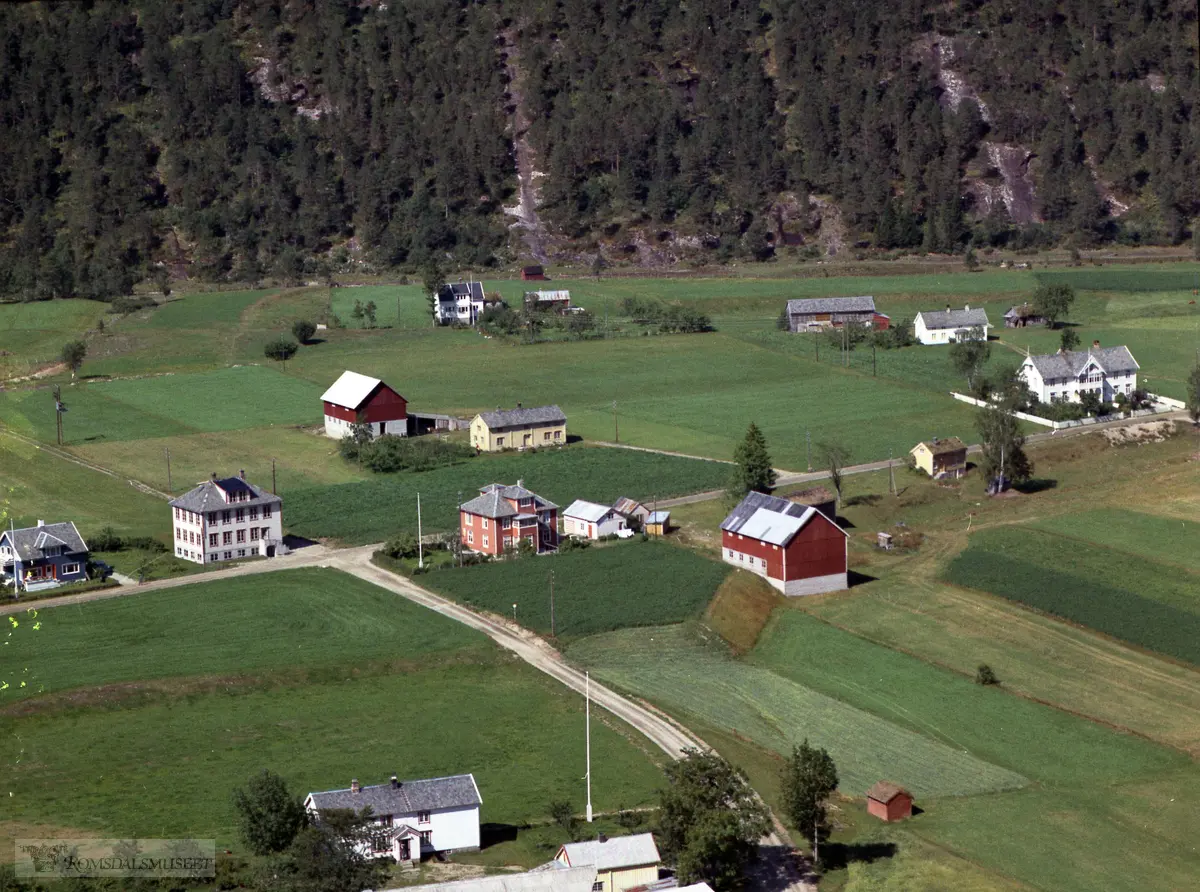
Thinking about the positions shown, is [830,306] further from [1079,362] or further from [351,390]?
[351,390]

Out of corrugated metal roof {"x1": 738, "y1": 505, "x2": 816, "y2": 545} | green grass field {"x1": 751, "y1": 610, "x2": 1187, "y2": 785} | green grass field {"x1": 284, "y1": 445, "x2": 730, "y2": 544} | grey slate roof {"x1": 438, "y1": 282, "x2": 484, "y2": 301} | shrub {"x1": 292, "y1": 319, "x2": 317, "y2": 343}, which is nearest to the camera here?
green grass field {"x1": 751, "y1": 610, "x2": 1187, "y2": 785}

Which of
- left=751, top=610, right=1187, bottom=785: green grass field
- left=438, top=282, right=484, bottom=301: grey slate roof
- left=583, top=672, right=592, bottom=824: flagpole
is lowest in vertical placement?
left=751, top=610, right=1187, bottom=785: green grass field

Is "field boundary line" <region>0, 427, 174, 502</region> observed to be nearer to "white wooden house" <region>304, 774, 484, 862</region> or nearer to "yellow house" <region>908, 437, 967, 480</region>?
A: "yellow house" <region>908, 437, 967, 480</region>

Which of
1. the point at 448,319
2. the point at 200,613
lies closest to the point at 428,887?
the point at 200,613

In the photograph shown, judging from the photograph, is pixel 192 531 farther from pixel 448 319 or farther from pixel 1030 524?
pixel 448 319

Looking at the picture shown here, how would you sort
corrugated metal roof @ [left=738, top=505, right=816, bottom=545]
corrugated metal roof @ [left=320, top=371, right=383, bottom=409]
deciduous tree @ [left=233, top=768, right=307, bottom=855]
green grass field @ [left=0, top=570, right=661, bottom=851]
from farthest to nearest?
corrugated metal roof @ [left=320, top=371, right=383, bottom=409] → corrugated metal roof @ [left=738, top=505, right=816, bottom=545] → green grass field @ [left=0, top=570, right=661, bottom=851] → deciduous tree @ [left=233, top=768, right=307, bottom=855]

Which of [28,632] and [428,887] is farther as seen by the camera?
[28,632]

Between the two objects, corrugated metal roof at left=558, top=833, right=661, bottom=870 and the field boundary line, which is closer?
corrugated metal roof at left=558, top=833, right=661, bottom=870

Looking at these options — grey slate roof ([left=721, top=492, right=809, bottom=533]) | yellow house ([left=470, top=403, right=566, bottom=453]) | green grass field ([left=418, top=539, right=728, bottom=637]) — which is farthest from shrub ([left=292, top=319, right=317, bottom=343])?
grey slate roof ([left=721, top=492, right=809, bottom=533])
